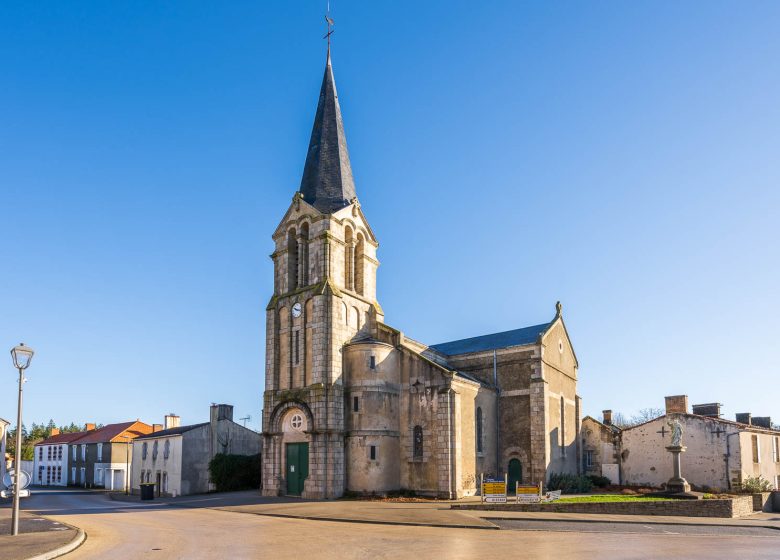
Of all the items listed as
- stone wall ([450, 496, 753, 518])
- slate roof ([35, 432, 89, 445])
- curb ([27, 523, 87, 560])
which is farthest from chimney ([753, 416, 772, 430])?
slate roof ([35, 432, 89, 445])

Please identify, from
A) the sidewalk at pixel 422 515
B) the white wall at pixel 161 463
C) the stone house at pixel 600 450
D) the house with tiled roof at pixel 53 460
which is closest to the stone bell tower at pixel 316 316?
the sidewalk at pixel 422 515

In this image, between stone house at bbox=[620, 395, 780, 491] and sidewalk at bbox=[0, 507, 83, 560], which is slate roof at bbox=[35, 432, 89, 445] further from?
stone house at bbox=[620, 395, 780, 491]

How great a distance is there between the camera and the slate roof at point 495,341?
38531 millimetres

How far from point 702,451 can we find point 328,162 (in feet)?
92.4

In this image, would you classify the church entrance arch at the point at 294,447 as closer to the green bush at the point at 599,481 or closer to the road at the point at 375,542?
the road at the point at 375,542

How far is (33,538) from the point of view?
1622 cm

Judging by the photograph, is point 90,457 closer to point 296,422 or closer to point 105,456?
point 105,456

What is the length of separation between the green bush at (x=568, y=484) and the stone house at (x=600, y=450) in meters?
4.71

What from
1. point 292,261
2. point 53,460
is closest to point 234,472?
point 292,261

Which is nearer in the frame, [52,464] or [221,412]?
[221,412]

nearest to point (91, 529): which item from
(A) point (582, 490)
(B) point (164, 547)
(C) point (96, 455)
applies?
(B) point (164, 547)

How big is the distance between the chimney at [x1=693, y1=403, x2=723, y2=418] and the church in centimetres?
936

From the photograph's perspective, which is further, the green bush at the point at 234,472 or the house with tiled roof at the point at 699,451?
Answer: the green bush at the point at 234,472

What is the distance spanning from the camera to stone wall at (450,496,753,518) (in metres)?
24.5
